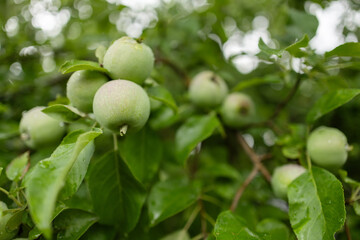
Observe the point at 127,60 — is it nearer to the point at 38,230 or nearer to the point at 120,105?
the point at 120,105

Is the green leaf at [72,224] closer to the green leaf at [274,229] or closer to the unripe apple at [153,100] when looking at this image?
the unripe apple at [153,100]

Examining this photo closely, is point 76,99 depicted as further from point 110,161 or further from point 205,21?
point 205,21

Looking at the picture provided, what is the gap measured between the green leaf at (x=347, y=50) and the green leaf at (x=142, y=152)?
78 cm

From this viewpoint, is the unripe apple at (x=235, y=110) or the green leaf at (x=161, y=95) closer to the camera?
the green leaf at (x=161, y=95)

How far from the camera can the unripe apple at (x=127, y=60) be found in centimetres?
98

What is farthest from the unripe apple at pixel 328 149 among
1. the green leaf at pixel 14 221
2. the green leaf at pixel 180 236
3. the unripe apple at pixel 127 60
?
the green leaf at pixel 14 221

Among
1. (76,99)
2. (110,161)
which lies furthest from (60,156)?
(110,161)

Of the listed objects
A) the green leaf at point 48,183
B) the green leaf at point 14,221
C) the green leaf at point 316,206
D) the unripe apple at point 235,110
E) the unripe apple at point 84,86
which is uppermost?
the unripe apple at point 84,86

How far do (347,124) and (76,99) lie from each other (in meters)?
1.53

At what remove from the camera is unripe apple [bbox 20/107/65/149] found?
1.18m

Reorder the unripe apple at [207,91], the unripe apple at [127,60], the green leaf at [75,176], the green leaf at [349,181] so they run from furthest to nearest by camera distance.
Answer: the unripe apple at [207,91]
the green leaf at [349,181]
the unripe apple at [127,60]
the green leaf at [75,176]

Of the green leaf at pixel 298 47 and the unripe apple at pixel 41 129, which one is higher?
the green leaf at pixel 298 47

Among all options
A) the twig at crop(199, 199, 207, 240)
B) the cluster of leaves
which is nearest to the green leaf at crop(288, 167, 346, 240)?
the cluster of leaves

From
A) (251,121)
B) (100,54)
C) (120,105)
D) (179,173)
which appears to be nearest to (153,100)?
(100,54)
